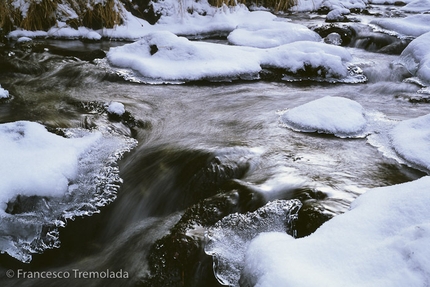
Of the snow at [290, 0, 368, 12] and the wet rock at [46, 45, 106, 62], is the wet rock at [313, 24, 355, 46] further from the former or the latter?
the wet rock at [46, 45, 106, 62]

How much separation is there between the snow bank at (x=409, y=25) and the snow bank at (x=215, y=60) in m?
1.91

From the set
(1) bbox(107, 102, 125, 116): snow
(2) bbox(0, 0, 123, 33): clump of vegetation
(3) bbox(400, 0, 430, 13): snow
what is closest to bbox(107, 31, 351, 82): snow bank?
(1) bbox(107, 102, 125, 116): snow

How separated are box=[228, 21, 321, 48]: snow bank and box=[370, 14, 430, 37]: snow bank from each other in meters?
1.44

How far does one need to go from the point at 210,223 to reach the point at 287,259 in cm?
63

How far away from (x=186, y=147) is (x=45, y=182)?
3.72 ft

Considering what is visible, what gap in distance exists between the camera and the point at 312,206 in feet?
6.87

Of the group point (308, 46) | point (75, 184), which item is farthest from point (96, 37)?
point (75, 184)

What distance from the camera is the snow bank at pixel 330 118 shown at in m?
3.28

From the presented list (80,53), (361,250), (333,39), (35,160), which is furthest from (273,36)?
(361,250)

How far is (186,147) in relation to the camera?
316cm

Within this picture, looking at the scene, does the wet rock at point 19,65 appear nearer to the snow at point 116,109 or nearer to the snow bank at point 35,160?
the snow at point 116,109

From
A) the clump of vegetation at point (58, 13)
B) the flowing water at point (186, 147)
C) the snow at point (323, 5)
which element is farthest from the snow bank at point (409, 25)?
the clump of vegetation at point (58, 13)

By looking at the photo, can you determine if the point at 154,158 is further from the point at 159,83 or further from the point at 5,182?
the point at 159,83

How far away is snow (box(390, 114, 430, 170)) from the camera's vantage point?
2.74 metres
